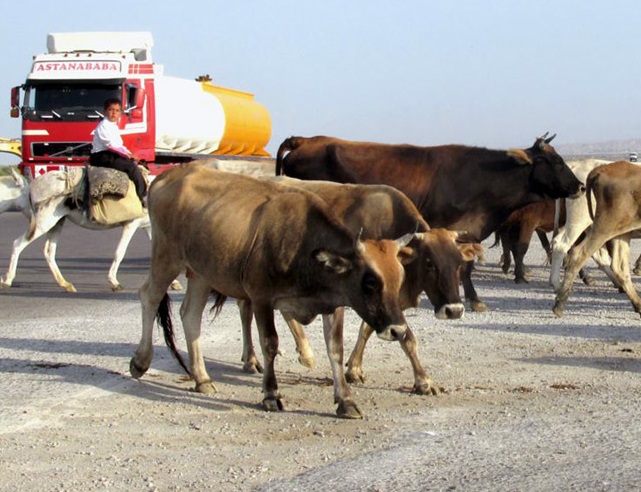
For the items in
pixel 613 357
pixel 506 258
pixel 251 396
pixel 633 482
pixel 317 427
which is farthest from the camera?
pixel 506 258

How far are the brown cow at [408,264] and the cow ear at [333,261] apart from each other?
0.71m

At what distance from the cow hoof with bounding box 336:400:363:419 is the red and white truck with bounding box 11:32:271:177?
1959 cm

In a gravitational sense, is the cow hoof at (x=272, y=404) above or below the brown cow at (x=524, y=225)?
above

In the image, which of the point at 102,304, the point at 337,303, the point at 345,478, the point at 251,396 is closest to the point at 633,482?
the point at 345,478

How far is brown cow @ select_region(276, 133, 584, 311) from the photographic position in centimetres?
1518

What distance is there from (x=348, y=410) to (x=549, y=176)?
7.85m

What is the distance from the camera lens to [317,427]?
8078 millimetres

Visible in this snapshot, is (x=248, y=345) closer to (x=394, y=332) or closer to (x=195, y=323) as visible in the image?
(x=195, y=323)

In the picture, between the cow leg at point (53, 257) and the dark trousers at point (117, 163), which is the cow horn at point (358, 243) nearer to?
the cow leg at point (53, 257)

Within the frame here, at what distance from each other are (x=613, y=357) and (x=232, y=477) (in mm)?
5052

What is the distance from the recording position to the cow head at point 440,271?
364 inches

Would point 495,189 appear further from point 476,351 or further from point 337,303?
point 337,303

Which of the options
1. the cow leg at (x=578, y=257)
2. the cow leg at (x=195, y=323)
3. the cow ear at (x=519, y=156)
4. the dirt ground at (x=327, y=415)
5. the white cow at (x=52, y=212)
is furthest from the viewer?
the white cow at (x=52, y=212)

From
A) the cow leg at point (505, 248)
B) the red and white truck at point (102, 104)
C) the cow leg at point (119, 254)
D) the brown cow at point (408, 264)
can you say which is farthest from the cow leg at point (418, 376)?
the red and white truck at point (102, 104)
